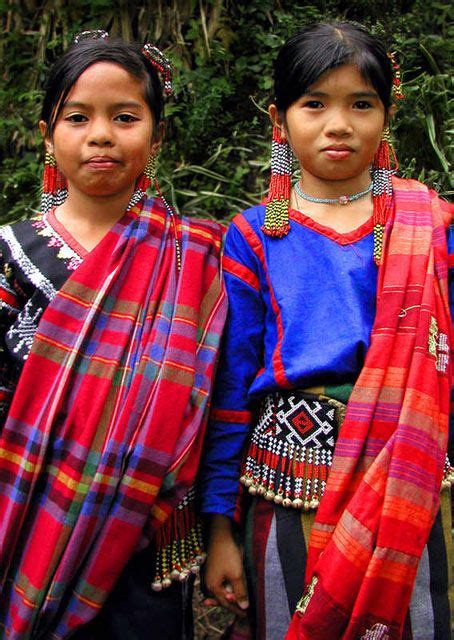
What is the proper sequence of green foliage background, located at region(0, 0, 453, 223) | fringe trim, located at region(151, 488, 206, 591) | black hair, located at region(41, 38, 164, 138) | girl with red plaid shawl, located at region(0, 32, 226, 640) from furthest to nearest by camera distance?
1. green foliage background, located at region(0, 0, 453, 223)
2. black hair, located at region(41, 38, 164, 138)
3. fringe trim, located at region(151, 488, 206, 591)
4. girl with red plaid shawl, located at region(0, 32, 226, 640)

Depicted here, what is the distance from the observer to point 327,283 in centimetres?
171

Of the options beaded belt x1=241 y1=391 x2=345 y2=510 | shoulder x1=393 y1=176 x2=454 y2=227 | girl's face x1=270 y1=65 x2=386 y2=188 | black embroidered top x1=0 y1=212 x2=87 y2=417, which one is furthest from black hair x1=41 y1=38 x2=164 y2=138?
beaded belt x1=241 y1=391 x2=345 y2=510

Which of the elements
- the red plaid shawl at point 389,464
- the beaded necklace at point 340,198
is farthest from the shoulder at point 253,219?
the red plaid shawl at point 389,464

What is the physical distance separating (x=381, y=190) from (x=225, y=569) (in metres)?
1.09

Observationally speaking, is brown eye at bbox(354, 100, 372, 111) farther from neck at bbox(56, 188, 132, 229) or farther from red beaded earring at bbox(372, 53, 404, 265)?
neck at bbox(56, 188, 132, 229)

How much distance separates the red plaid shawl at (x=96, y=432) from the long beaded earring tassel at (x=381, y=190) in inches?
18.6

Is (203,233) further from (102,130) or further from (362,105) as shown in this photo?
(362,105)

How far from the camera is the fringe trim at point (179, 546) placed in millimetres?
1684

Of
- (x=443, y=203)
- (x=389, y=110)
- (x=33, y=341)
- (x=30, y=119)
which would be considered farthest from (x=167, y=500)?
(x=30, y=119)

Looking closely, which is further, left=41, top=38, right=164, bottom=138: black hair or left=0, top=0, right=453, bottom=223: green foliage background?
left=0, top=0, right=453, bottom=223: green foliage background

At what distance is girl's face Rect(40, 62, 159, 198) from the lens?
68.6 inches

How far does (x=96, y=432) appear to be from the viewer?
1.60 meters

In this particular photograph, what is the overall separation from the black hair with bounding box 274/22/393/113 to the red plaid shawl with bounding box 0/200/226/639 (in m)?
0.57

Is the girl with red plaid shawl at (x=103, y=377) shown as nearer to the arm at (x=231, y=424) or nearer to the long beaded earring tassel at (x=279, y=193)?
the arm at (x=231, y=424)
